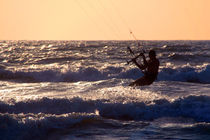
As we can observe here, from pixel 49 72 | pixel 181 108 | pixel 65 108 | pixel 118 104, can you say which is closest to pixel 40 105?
pixel 65 108

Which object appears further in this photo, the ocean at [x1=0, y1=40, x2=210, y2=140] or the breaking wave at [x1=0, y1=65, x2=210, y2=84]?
the breaking wave at [x1=0, y1=65, x2=210, y2=84]

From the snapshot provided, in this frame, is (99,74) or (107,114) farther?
(99,74)

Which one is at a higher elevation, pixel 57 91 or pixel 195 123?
pixel 57 91

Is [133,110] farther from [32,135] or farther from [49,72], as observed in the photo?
[49,72]

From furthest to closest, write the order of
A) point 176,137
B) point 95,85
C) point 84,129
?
point 95,85, point 84,129, point 176,137

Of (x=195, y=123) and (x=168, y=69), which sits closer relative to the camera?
(x=195, y=123)

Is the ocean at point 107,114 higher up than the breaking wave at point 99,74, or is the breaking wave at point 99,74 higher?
the breaking wave at point 99,74

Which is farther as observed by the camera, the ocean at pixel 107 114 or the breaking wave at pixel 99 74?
the breaking wave at pixel 99 74

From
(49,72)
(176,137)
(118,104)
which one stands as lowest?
(176,137)

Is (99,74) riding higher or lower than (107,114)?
higher

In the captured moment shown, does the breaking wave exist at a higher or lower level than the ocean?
higher

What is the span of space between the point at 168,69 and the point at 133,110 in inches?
633

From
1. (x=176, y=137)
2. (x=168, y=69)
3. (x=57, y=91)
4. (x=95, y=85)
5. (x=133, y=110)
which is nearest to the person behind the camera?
(x=176, y=137)

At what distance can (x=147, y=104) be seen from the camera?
14672mm
